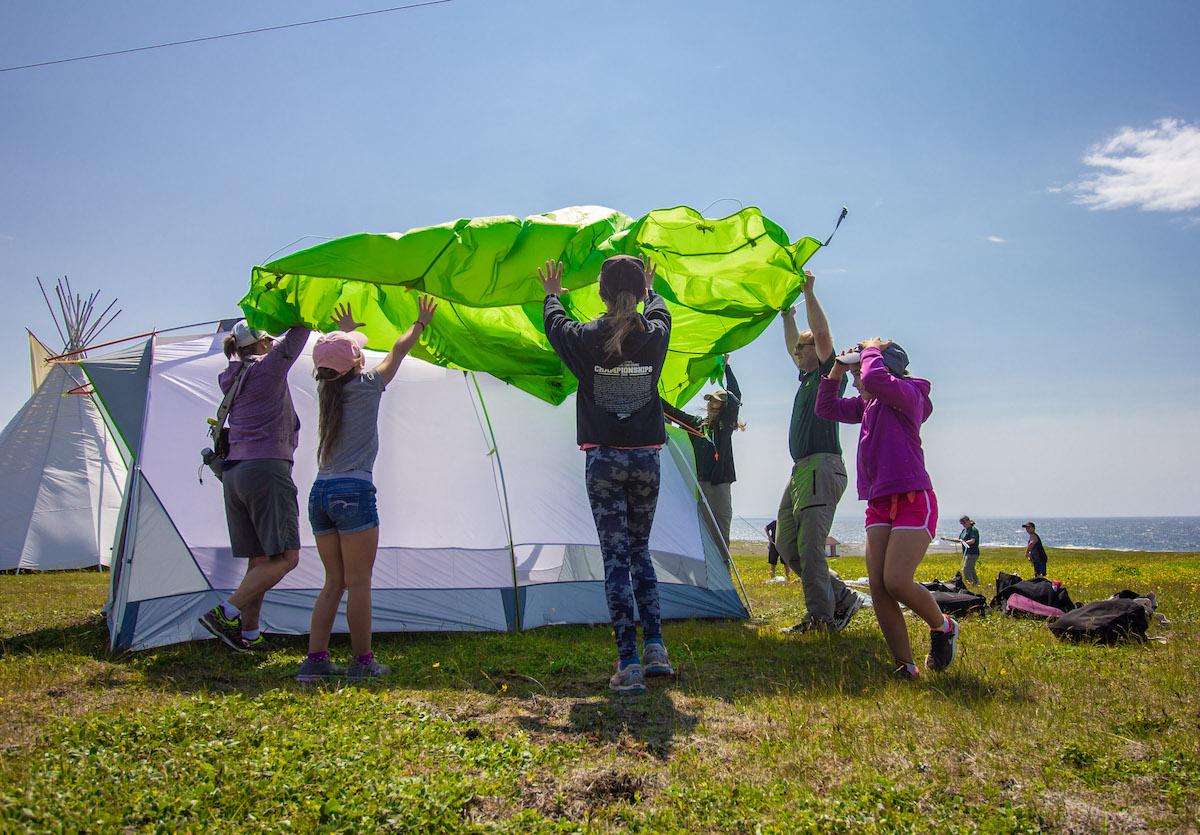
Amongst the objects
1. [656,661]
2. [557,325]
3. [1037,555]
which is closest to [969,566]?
[1037,555]

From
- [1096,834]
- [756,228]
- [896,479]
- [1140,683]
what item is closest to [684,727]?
[1096,834]

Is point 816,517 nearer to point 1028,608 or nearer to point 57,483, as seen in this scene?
point 1028,608

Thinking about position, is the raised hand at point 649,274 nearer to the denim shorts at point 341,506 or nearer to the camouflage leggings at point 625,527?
the camouflage leggings at point 625,527

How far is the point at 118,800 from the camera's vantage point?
250 cm

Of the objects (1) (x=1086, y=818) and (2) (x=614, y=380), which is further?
(2) (x=614, y=380)

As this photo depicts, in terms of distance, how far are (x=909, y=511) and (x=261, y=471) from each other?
12.9 ft

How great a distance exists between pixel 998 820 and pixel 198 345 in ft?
19.9

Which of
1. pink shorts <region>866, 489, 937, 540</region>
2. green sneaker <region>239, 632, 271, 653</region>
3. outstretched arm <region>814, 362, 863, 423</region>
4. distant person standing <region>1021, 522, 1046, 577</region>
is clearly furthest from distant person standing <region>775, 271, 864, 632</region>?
distant person standing <region>1021, 522, 1046, 577</region>

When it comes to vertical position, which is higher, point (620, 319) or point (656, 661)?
point (620, 319)

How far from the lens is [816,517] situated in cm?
580

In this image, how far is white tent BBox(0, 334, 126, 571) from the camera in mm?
13023

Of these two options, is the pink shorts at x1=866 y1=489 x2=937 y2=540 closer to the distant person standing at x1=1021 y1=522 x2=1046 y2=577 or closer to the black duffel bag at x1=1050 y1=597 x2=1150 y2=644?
the black duffel bag at x1=1050 y1=597 x2=1150 y2=644

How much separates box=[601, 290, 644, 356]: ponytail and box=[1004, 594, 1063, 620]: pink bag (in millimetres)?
4660

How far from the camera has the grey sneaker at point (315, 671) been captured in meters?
4.28
